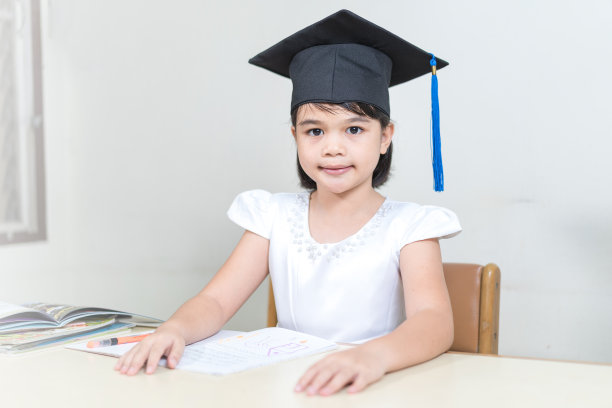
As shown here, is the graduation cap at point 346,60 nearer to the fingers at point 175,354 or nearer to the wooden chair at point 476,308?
the wooden chair at point 476,308

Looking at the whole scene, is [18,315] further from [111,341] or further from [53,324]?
[111,341]

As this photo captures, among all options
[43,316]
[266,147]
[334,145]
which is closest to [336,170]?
[334,145]

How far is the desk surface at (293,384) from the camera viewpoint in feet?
2.52

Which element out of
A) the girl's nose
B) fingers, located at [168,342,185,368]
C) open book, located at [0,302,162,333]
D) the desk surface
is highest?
the girl's nose

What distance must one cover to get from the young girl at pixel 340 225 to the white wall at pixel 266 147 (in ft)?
2.06

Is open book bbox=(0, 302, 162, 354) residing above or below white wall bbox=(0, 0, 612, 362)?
below

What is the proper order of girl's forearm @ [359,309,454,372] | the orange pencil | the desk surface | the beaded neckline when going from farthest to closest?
the beaded neckline, the orange pencil, girl's forearm @ [359,309,454,372], the desk surface

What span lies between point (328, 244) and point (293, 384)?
21.8 inches

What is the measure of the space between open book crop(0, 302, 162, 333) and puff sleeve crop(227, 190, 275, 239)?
0.98 ft

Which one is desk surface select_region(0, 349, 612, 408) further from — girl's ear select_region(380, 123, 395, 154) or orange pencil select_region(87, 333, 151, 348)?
girl's ear select_region(380, 123, 395, 154)

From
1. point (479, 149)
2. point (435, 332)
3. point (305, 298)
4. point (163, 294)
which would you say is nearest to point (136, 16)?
point (163, 294)

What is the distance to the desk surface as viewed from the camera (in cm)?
77

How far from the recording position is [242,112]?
2332mm

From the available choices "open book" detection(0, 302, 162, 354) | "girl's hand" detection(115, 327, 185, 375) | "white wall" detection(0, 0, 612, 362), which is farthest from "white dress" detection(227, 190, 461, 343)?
"white wall" detection(0, 0, 612, 362)
